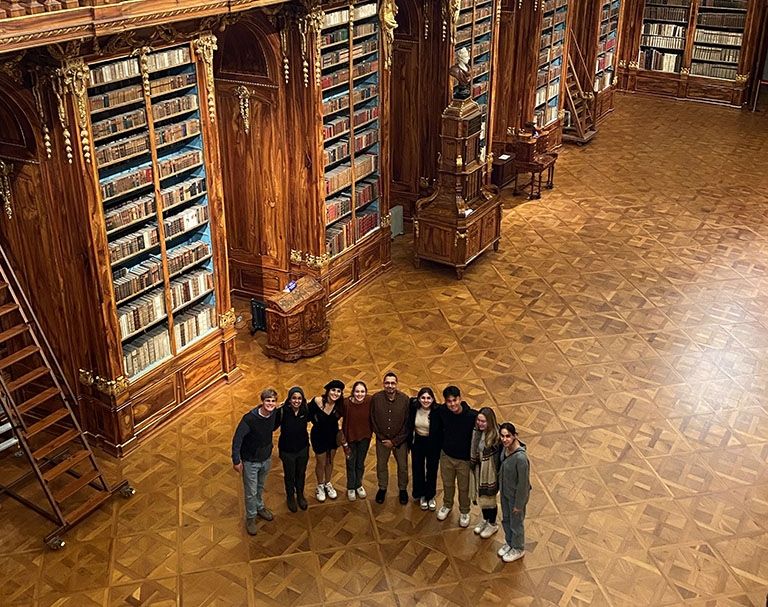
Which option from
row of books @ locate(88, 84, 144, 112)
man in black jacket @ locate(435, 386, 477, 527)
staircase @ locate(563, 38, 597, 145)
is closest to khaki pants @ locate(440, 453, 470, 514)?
man in black jacket @ locate(435, 386, 477, 527)

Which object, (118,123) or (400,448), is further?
(118,123)

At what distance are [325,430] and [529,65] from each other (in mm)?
7885

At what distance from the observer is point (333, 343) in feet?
29.0

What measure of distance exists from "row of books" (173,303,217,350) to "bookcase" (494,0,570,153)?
623cm

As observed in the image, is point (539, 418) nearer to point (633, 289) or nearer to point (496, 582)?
point (496, 582)

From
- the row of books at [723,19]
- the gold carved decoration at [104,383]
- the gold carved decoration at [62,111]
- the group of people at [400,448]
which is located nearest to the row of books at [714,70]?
the row of books at [723,19]

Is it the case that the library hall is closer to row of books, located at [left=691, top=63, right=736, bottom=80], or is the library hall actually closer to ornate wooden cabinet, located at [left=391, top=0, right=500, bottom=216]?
ornate wooden cabinet, located at [left=391, top=0, right=500, bottom=216]

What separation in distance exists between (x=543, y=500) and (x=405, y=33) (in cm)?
631

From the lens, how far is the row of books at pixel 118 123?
6.53 meters

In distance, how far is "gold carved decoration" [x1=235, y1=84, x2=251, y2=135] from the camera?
8.59 meters

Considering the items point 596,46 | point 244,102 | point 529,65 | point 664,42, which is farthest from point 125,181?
point 664,42

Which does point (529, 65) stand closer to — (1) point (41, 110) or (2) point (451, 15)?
(2) point (451, 15)

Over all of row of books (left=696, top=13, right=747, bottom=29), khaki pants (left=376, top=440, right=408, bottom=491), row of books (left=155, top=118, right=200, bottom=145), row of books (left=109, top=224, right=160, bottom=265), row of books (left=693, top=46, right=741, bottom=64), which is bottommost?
khaki pants (left=376, top=440, right=408, bottom=491)

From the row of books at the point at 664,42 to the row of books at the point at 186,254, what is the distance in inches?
488
